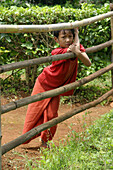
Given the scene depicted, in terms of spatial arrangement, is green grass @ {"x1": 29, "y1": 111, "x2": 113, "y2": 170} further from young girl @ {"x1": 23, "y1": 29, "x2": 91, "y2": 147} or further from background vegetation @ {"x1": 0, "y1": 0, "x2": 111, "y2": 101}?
background vegetation @ {"x1": 0, "y1": 0, "x2": 111, "y2": 101}

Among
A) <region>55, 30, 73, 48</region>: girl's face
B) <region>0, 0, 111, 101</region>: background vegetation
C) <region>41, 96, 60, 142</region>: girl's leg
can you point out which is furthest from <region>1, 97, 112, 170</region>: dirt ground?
<region>55, 30, 73, 48</region>: girl's face

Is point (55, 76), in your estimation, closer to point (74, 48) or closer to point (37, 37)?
point (74, 48)

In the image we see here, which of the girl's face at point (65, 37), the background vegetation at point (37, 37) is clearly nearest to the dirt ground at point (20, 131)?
the background vegetation at point (37, 37)

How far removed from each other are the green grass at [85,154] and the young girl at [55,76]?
0.42 meters

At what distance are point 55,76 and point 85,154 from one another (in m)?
1.00

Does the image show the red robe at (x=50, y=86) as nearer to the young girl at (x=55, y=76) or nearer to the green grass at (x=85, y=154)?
the young girl at (x=55, y=76)

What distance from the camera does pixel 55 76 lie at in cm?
328

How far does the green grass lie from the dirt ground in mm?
210

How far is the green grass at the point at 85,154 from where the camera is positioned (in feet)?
7.99

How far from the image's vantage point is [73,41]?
129 inches

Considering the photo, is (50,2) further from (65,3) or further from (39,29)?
(39,29)

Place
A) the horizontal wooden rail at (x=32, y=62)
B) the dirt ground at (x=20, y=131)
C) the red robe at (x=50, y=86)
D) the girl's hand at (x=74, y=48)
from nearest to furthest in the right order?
the horizontal wooden rail at (x=32, y=62) < the dirt ground at (x=20, y=131) < the girl's hand at (x=74, y=48) < the red robe at (x=50, y=86)

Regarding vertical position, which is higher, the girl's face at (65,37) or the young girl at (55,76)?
the girl's face at (65,37)

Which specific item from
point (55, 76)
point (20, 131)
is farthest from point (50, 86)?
point (20, 131)
